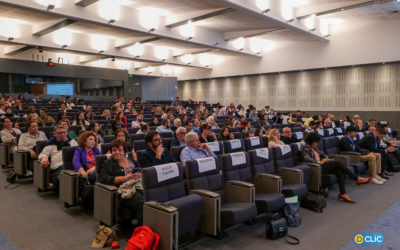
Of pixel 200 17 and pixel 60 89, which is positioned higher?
pixel 200 17

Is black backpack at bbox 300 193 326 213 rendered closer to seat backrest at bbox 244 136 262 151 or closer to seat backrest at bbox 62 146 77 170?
seat backrest at bbox 244 136 262 151

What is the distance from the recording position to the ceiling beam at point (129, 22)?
8391mm

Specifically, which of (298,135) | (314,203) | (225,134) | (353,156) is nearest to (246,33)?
(298,135)

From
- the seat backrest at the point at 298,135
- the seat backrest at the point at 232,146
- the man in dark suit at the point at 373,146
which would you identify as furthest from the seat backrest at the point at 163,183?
the man in dark suit at the point at 373,146

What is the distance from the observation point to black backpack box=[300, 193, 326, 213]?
392cm

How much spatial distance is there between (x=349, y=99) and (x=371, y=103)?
97 centimetres

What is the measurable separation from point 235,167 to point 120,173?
4.52 ft

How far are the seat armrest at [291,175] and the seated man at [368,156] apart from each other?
7.72 ft

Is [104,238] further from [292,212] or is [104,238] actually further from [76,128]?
[76,128]

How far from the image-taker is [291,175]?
414cm

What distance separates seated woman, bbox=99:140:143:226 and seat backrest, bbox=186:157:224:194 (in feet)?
1.84

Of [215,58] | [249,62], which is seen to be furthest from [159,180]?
[215,58]

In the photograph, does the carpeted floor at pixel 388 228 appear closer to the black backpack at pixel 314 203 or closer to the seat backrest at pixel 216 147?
the black backpack at pixel 314 203

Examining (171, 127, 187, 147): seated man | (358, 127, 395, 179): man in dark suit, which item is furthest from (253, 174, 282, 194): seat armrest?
(358, 127, 395, 179): man in dark suit
